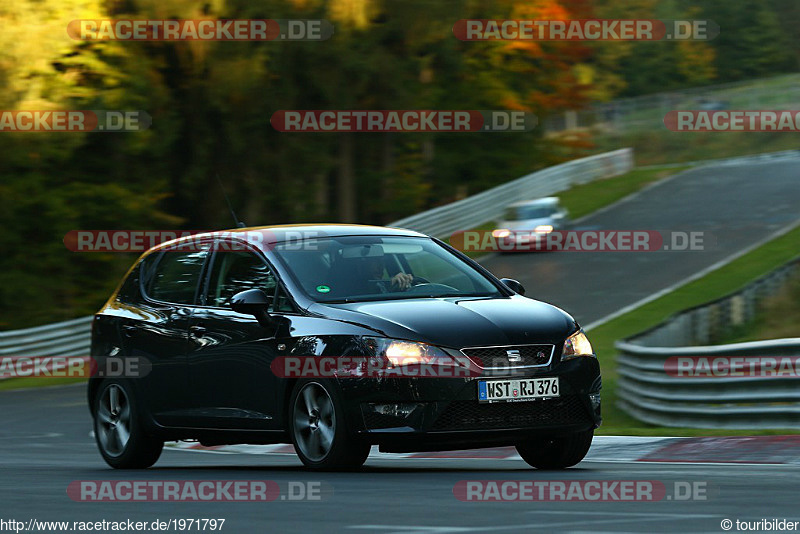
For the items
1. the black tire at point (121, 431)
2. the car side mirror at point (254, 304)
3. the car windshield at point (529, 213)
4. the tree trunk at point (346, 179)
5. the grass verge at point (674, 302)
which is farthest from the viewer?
the tree trunk at point (346, 179)

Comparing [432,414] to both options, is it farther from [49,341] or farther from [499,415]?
[49,341]

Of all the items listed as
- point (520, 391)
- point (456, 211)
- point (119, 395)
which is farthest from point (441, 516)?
point (456, 211)

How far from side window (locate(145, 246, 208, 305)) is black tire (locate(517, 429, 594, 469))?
2605mm

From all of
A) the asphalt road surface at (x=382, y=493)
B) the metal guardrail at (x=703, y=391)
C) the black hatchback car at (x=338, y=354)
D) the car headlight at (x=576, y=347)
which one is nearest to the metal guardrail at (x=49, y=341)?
the asphalt road surface at (x=382, y=493)

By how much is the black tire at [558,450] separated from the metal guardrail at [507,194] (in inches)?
1044

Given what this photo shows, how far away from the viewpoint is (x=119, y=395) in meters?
11.5

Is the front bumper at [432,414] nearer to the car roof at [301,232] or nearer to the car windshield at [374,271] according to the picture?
the car windshield at [374,271]

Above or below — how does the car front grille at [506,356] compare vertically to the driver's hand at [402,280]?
below

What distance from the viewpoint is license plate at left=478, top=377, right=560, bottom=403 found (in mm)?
9086

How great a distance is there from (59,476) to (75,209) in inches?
1107

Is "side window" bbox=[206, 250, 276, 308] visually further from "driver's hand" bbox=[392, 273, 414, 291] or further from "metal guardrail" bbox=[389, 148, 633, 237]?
"metal guardrail" bbox=[389, 148, 633, 237]

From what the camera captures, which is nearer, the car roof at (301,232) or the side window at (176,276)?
the car roof at (301,232)

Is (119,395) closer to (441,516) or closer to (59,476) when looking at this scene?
(59,476)

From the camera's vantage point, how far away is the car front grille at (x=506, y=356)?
9.10 meters
